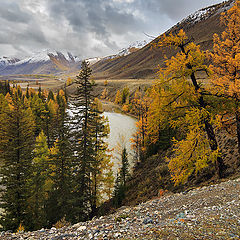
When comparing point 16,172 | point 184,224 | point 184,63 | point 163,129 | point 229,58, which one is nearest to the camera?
point 184,224

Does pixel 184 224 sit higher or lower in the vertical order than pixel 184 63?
lower

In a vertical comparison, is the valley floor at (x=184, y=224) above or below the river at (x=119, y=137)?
below

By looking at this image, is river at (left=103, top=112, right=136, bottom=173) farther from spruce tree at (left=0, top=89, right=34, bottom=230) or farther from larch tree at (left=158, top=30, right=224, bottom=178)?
larch tree at (left=158, top=30, right=224, bottom=178)

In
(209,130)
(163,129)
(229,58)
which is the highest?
(229,58)

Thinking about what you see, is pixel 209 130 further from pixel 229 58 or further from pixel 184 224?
pixel 184 224

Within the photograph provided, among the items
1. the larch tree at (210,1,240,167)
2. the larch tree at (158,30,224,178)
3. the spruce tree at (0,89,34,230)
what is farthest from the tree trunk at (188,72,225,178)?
the spruce tree at (0,89,34,230)

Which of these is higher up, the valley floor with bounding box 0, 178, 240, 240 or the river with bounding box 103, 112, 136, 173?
the river with bounding box 103, 112, 136, 173

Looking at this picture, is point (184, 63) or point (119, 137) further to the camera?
point (119, 137)

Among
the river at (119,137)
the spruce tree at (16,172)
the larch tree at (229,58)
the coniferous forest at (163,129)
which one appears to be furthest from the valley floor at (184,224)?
the river at (119,137)

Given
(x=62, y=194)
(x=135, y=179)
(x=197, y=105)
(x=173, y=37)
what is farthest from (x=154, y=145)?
(x=173, y=37)

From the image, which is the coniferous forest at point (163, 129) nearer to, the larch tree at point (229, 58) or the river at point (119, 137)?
the larch tree at point (229, 58)

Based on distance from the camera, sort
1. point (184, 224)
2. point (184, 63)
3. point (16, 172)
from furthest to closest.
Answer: point (16, 172) < point (184, 63) < point (184, 224)

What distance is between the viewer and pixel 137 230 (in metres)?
5.26

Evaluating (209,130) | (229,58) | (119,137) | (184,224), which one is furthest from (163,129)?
(119,137)
